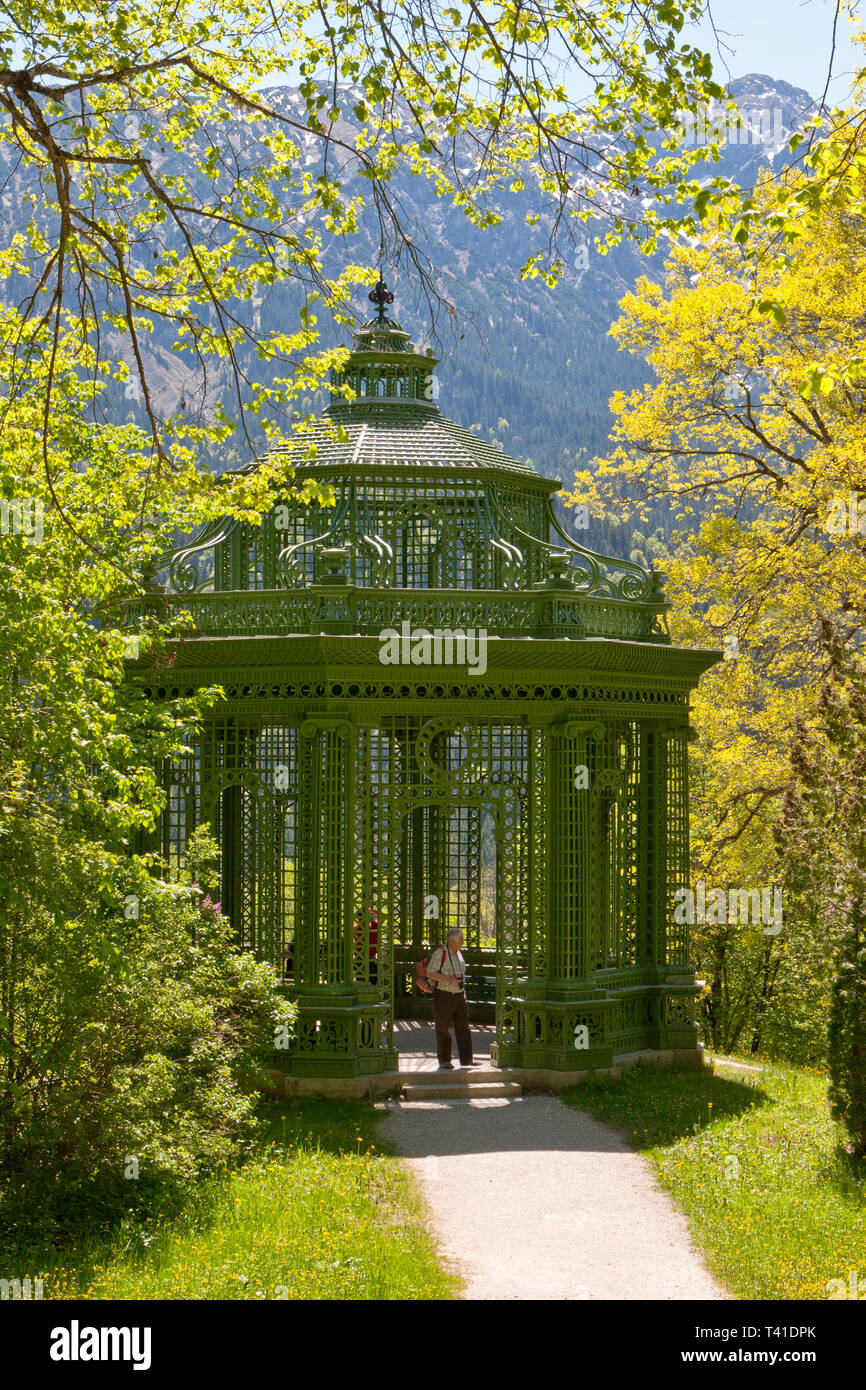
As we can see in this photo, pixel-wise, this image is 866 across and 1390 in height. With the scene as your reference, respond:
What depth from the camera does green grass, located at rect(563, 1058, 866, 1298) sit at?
30.6ft

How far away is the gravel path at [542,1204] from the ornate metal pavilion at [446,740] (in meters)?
1.40

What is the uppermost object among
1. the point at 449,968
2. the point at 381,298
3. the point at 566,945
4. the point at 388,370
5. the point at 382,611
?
the point at 381,298

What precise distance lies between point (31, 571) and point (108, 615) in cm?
378

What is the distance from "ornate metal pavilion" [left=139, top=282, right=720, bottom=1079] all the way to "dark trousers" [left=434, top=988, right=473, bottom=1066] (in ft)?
1.20

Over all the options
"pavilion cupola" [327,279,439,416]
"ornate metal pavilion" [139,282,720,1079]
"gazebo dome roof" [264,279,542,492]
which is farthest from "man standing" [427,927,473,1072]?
"pavilion cupola" [327,279,439,416]

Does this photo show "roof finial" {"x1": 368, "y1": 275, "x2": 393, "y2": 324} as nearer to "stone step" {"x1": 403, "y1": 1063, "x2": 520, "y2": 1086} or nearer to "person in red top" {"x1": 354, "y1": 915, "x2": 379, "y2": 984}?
"person in red top" {"x1": 354, "y1": 915, "x2": 379, "y2": 984}

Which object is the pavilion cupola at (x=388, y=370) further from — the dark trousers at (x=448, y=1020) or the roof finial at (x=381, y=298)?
the dark trousers at (x=448, y=1020)

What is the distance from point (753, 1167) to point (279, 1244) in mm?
4398

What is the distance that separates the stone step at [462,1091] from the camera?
1439 cm

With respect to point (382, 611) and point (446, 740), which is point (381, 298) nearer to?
point (382, 611)

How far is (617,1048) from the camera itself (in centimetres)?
1572

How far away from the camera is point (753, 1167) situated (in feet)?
39.1

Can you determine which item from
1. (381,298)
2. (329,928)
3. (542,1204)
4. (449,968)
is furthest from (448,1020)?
(381,298)

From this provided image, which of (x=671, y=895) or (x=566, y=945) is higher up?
(x=671, y=895)
